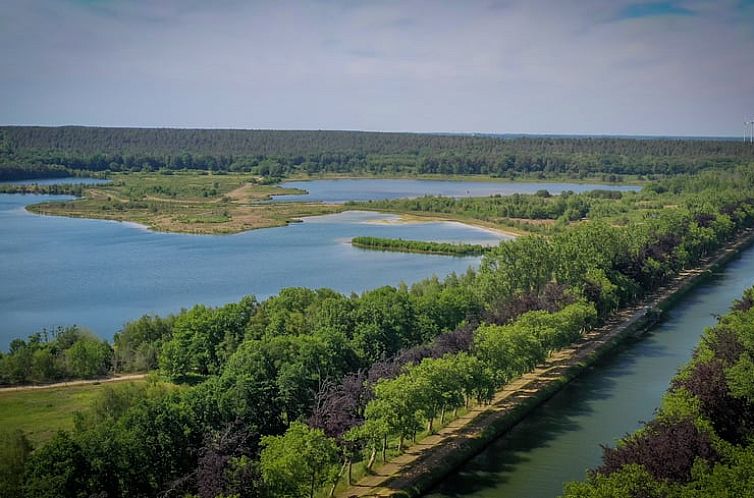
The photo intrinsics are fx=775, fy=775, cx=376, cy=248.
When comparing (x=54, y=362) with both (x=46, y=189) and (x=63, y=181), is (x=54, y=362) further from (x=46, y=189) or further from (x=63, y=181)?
(x=63, y=181)

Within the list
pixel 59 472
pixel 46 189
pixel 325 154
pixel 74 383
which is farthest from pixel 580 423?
pixel 325 154

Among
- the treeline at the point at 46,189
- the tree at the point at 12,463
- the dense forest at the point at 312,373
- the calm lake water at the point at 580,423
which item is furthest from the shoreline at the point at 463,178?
the tree at the point at 12,463

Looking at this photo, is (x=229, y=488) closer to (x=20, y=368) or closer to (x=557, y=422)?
Answer: (x=557, y=422)

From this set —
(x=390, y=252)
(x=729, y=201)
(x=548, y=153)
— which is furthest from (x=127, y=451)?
(x=548, y=153)

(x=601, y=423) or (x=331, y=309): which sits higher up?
(x=331, y=309)

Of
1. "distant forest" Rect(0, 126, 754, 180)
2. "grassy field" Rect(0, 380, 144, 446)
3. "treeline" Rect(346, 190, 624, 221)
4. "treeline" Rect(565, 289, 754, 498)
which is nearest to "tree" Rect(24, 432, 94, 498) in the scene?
"grassy field" Rect(0, 380, 144, 446)

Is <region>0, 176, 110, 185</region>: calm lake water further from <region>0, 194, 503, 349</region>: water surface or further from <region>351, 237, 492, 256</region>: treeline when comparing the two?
<region>351, 237, 492, 256</region>: treeline
